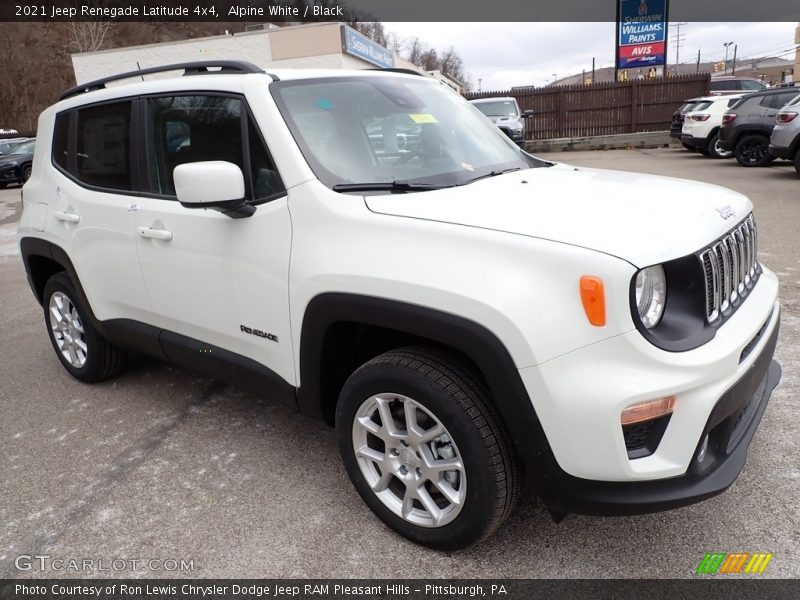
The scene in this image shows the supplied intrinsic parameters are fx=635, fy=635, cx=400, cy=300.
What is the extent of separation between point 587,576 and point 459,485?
562 mm

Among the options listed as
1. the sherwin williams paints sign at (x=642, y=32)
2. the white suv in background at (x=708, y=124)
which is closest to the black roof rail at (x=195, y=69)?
the white suv in background at (x=708, y=124)

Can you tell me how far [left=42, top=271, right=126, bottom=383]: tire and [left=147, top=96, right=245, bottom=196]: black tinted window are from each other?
47.3 inches

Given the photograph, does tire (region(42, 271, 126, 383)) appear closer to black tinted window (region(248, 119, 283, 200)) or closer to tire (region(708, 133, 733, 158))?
black tinted window (region(248, 119, 283, 200))

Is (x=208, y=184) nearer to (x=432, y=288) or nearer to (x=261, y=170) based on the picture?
(x=261, y=170)

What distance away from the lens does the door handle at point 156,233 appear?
3.07 meters

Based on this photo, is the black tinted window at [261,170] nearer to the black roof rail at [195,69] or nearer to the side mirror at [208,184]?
the side mirror at [208,184]

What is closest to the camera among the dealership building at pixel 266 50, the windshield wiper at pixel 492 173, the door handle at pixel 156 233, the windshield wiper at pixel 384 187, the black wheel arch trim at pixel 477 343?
the black wheel arch trim at pixel 477 343

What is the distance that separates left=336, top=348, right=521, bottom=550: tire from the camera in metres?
2.14

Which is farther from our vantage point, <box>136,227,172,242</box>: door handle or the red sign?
the red sign

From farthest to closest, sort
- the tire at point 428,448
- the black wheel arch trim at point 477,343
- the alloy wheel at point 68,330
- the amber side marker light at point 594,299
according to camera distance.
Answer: the alloy wheel at point 68,330
the tire at point 428,448
the black wheel arch trim at point 477,343
the amber side marker light at point 594,299

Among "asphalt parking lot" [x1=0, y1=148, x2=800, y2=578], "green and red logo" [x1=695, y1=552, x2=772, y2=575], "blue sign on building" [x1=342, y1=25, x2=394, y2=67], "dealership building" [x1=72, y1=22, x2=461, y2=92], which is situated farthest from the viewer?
"blue sign on building" [x1=342, y1=25, x2=394, y2=67]

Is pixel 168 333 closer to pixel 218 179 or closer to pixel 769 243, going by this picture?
pixel 218 179

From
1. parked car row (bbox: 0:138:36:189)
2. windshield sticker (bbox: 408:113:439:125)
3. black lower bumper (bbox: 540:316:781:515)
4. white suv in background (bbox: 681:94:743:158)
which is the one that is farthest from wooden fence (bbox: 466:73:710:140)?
black lower bumper (bbox: 540:316:781:515)

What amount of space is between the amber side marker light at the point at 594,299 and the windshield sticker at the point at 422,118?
5.01 ft
